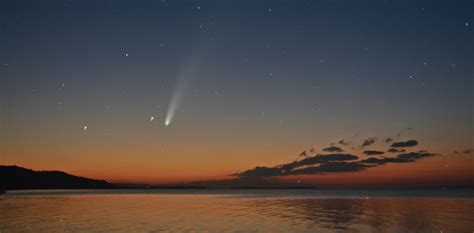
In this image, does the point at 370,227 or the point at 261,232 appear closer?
the point at 261,232

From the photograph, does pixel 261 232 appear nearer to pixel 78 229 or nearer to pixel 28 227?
pixel 78 229

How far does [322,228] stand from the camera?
31.7 m

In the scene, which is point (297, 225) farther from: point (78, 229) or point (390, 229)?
point (78, 229)

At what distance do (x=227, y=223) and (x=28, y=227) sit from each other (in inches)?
577

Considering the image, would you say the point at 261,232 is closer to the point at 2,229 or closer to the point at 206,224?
the point at 206,224

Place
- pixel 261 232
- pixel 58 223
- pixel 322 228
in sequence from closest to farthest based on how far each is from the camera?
pixel 261 232
pixel 322 228
pixel 58 223

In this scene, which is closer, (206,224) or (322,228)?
(322,228)

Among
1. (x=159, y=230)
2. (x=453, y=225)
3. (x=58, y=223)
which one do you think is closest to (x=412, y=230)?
(x=453, y=225)

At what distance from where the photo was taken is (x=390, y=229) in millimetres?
31484

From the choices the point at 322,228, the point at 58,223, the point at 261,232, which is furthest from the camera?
the point at 58,223

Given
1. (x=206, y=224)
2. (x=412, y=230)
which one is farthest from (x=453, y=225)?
(x=206, y=224)

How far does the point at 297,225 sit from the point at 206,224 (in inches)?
280

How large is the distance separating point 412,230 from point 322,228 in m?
6.16

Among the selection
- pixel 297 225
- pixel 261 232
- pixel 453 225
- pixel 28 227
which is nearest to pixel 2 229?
pixel 28 227
